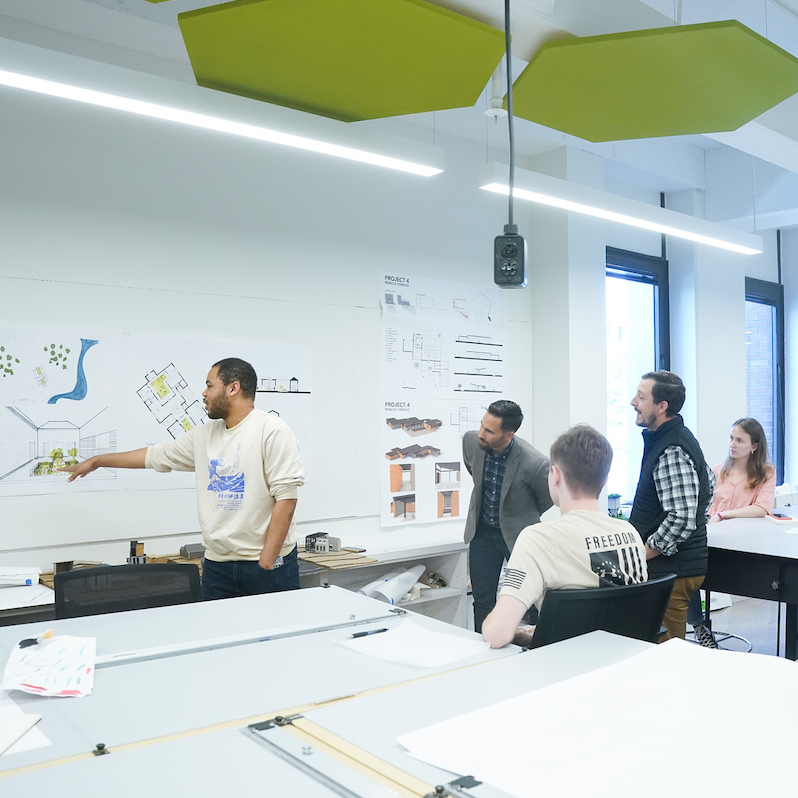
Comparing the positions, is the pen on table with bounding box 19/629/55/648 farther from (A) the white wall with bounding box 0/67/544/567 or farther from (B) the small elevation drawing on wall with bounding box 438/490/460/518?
(B) the small elevation drawing on wall with bounding box 438/490/460/518

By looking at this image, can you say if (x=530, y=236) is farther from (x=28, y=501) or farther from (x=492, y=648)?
(x=492, y=648)

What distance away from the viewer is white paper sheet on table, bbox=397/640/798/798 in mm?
1058

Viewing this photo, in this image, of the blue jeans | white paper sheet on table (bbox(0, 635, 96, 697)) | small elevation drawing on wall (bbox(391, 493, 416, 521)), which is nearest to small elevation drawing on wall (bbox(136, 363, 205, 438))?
the blue jeans

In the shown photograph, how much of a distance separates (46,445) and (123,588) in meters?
1.31

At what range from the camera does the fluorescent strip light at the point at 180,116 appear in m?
2.22

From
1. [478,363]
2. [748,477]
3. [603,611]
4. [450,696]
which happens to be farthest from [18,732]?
[748,477]

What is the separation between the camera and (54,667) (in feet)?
5.46

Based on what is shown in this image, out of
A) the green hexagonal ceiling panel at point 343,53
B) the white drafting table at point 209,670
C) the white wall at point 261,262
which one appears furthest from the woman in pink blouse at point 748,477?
the white drafting table at point 209,670

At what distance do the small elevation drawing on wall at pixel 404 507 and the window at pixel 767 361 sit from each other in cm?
439

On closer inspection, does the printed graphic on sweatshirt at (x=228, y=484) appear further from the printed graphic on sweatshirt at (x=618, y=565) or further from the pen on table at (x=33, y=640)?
the printed graphic on sweatshirt at (x=618, y=565)

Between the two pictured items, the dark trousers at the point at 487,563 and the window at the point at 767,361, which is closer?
the dark trousers at the point at 487,563

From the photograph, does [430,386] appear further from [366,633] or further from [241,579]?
[366,633]

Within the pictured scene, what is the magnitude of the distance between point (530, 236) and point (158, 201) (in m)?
2.76

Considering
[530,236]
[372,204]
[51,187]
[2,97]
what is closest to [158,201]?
[51,187]
